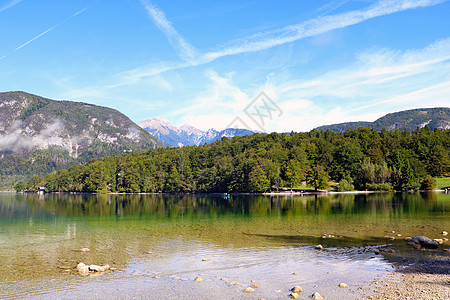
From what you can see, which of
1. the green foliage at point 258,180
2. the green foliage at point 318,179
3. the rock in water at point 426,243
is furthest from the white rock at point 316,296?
the green foliage at point 258,180

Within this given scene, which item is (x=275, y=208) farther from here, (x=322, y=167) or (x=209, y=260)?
(x=322, y=167)

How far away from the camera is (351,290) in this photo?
55.0ft

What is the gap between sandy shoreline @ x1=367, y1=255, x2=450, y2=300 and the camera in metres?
15.7

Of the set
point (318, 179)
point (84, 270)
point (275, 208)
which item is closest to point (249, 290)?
point (84, 270)

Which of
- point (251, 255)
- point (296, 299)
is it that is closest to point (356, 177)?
point (251, 255)

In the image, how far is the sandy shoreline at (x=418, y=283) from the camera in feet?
51.4

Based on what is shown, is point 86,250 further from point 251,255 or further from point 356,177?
point 356,177

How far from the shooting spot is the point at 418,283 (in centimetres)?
1741

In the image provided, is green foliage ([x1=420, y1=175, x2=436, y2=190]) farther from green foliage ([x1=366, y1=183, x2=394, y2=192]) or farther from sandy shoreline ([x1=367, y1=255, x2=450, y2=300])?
sandy shoreline ([x1=367, y1=255, x2=450, y2=300])

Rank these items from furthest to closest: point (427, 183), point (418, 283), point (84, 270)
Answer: point (427, 183)
point (84, 270)
point (418, 283)

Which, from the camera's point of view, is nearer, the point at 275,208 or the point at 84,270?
the point at 84,270

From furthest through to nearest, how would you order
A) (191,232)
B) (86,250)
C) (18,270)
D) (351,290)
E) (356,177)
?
(356,177) → (191,232) → (86,250) → (18,270) → (351,290)

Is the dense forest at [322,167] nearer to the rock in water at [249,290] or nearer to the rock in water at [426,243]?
the rock in water at [426,243]

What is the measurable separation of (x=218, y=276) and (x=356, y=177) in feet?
438
